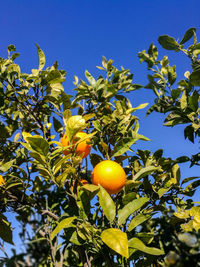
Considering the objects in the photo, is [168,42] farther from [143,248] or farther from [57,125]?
[143,248]

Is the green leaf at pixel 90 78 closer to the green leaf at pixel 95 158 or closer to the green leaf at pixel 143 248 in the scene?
the green leaf at pixel 95 158

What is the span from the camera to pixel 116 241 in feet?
2.97

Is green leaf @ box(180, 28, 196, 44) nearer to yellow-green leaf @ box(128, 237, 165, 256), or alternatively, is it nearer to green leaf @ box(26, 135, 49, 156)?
green leaf @ box(26, 135, 49, 156)

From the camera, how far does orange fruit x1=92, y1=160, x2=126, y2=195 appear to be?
49.0 inches

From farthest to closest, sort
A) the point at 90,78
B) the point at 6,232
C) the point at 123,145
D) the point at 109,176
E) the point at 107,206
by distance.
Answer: the point at 90,78 → the point at 6,232 → the point at 123,145 → the point at 109,176 → the point at 107,206

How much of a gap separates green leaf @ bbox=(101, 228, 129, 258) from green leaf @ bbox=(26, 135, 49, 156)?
44cm

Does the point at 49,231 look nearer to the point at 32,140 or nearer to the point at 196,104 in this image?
the point at 32,140

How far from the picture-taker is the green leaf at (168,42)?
1682 millimetres

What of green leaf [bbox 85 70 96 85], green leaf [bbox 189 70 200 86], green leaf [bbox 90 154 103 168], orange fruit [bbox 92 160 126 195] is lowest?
orange fruit [bbox 92 160 126 195]

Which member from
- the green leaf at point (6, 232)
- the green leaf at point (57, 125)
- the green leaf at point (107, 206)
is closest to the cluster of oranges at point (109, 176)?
the green leaf at point (107, 206)

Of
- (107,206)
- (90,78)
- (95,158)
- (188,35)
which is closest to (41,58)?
(90,78)

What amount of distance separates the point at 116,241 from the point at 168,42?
1.32 meters

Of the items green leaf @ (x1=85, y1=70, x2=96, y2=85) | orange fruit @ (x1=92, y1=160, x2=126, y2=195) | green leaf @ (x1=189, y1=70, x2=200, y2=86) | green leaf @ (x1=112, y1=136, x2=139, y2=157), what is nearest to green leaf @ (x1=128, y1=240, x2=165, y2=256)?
orange fruit @ (x1=92, y1=160, x2=126, y2=195)

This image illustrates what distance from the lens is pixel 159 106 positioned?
1.75 metres
